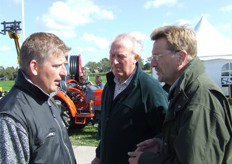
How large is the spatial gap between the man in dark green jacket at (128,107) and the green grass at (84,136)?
386 cm


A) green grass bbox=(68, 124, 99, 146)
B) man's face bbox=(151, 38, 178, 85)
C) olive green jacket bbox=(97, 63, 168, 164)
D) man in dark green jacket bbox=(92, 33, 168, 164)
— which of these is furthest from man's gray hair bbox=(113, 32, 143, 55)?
green grass bbox=(68, 124, 99, 146)

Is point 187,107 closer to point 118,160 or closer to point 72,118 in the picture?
point 118,160

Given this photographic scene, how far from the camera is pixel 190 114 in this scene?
1.26 m

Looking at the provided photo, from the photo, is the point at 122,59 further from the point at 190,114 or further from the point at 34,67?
the point at 190,114

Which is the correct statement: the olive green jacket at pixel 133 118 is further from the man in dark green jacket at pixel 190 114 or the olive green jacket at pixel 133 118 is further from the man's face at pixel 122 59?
the man in dark green jacket at pixel 190 114

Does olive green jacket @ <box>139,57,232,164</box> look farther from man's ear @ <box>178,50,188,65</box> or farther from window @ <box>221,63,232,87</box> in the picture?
window @ <box>221,63,232,87</box>

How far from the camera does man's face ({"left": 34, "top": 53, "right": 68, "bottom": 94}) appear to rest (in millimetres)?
1583

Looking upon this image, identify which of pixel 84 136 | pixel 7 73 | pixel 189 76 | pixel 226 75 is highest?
pixel 189 76

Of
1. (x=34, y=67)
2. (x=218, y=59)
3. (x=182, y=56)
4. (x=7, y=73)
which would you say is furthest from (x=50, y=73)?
(x=7, y=73)

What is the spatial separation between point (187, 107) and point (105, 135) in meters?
1.15

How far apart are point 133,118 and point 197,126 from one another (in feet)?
2.96

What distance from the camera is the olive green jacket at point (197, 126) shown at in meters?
1.21

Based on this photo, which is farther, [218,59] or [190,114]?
[218,59]

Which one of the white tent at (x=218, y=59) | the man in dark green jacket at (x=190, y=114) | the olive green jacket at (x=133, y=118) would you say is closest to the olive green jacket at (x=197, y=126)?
the man in dark green jacket at (x=190, y=114)
